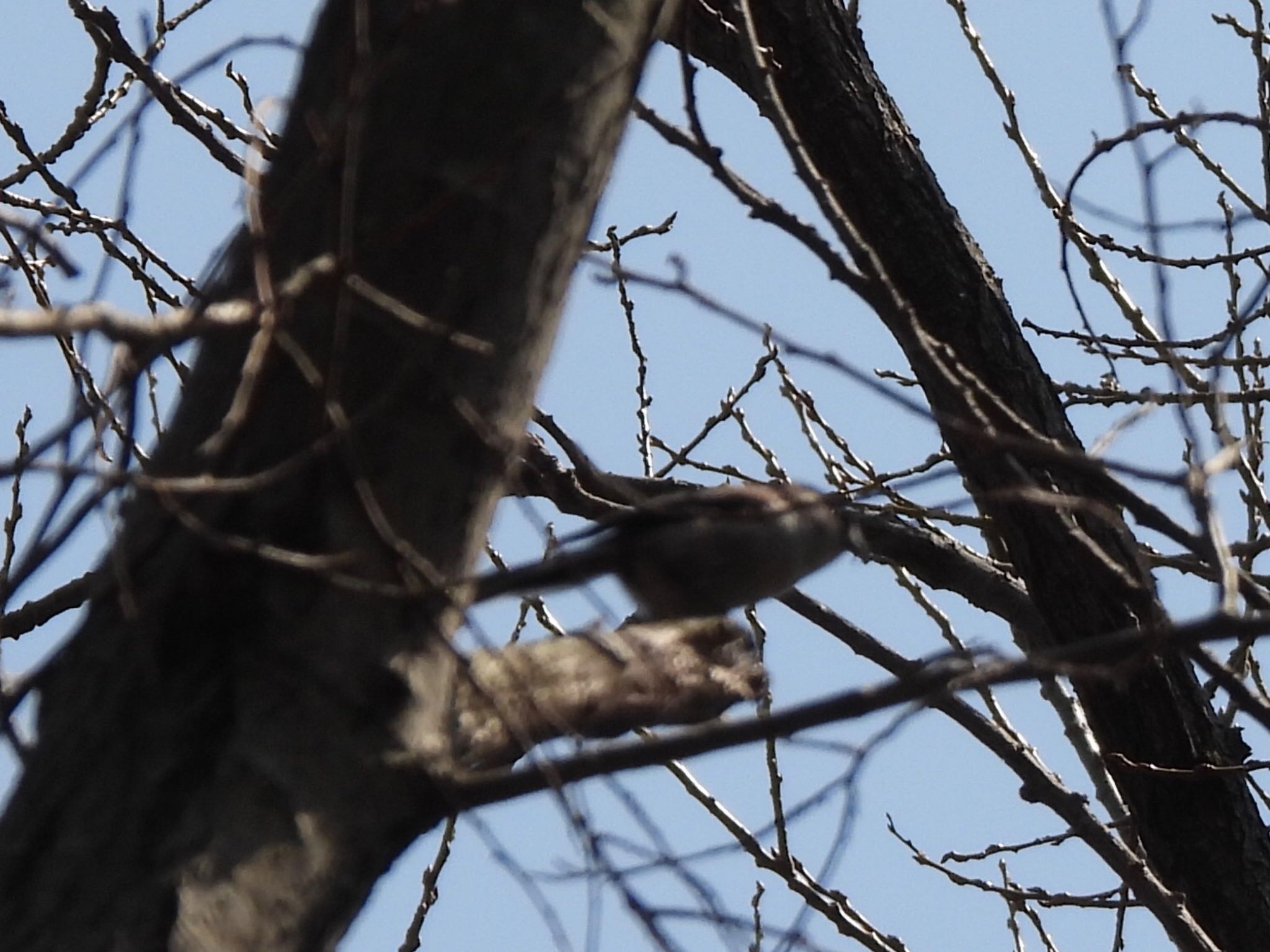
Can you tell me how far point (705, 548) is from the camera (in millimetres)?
1408

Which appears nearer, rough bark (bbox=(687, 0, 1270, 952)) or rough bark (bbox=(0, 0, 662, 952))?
rough bark (bbox=(0, 0, 662, 952))

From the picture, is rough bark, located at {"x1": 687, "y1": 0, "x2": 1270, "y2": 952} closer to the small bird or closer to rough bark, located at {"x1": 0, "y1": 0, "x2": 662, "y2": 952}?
the small bird

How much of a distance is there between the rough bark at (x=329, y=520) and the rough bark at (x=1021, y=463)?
3.42 feet

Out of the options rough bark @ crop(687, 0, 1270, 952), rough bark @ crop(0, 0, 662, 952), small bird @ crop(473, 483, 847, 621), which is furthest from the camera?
rough bark @ crop(687, 0, 1270, 952)

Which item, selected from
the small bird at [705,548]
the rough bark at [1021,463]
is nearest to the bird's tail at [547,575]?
the small bird at [705,548]

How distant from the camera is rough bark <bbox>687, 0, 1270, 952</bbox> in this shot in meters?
2.43

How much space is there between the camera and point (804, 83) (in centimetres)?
271

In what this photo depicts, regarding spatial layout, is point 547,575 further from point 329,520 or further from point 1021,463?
point 1021,463

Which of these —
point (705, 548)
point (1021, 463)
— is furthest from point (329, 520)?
point (1021, 463)

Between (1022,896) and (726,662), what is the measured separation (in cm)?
159

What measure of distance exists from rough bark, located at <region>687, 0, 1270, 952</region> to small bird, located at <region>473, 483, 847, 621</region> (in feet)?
2.54

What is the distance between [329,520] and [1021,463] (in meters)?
1.41

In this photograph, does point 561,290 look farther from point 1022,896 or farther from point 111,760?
point 1022,896

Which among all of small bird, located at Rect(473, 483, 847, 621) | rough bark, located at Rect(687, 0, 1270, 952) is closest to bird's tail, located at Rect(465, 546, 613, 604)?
small bird, located at Rect(473, 483, 847, 621)
